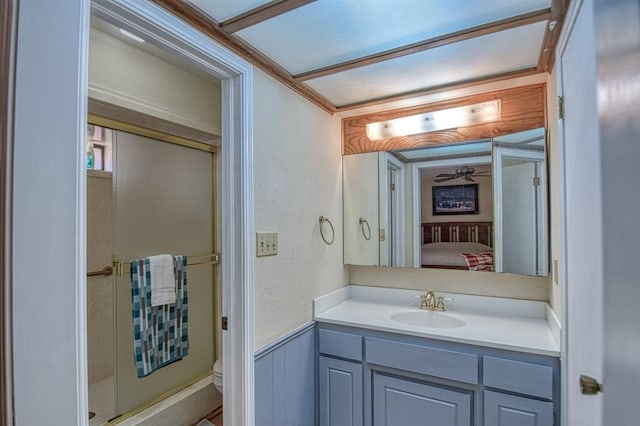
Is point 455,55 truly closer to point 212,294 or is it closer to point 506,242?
point 506,242

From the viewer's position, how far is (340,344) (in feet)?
6.16

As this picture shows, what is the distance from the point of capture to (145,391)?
7.03 feet

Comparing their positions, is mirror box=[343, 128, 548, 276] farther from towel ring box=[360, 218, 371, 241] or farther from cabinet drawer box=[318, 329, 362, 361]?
cabinet drawer box=[318, 329, 362, 361]

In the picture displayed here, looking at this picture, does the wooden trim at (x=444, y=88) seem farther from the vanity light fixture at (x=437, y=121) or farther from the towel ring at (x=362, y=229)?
the towel ring at (x=362, y=229)

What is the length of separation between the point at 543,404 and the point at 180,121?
2.41 meters

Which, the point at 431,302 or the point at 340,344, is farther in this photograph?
the point at 431,302

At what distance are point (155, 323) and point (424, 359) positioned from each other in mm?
1657

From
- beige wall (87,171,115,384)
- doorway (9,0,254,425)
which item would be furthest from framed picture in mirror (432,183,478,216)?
beige wall (87,171,115,384)

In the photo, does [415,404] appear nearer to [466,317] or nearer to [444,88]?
[466,317]

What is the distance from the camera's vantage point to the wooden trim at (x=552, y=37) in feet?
3.86

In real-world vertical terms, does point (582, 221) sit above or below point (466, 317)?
above

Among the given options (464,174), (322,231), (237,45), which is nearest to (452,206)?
(464,174)

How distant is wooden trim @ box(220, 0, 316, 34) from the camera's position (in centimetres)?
117

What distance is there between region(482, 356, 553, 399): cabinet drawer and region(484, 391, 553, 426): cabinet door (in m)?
0.04
